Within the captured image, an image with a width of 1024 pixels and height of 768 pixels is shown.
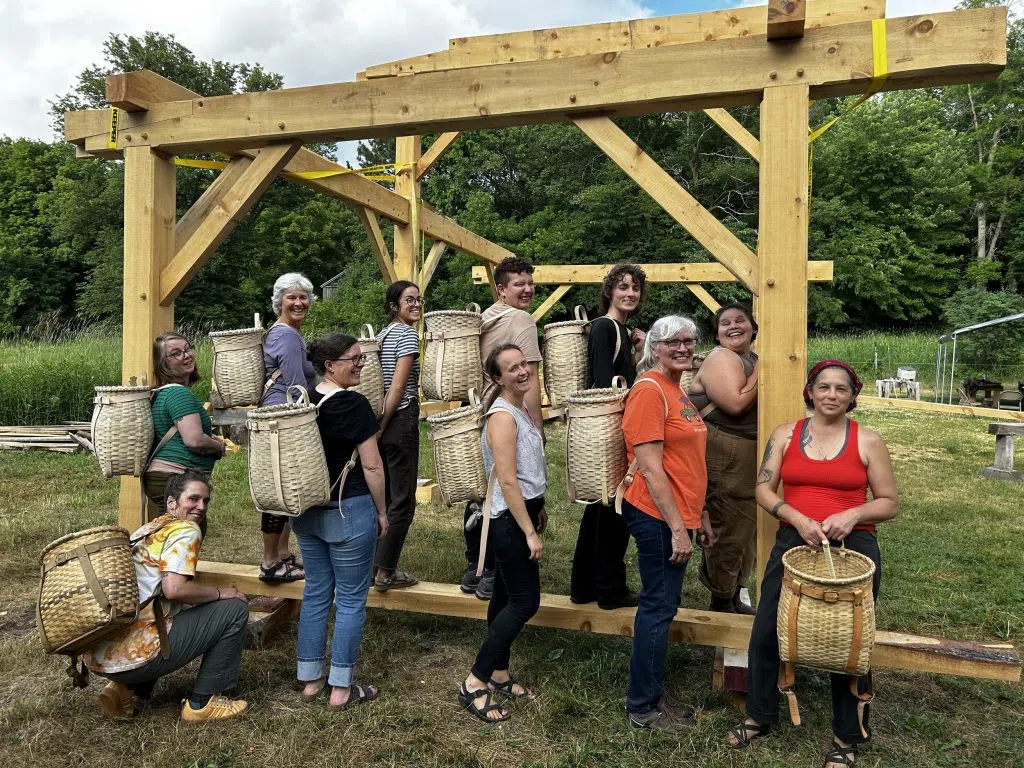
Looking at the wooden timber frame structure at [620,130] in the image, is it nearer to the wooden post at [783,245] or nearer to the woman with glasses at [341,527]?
the wooden post at [783,245]

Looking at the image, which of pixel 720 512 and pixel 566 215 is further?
pixel 566 215

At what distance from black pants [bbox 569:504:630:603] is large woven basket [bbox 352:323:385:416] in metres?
1.31

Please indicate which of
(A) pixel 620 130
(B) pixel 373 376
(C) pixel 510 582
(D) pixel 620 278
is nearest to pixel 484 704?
(C) pixel 510 582

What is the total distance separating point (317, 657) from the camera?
11.7ft

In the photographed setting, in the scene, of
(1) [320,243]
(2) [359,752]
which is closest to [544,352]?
(2) [359,752]

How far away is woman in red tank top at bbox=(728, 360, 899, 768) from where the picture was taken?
2969 millimetres

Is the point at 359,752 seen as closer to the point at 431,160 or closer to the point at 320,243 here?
the point at 431,160

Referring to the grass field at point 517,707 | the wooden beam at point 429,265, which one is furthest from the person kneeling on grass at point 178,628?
the wooden beam at point 429,265

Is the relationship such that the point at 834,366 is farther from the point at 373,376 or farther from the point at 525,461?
the point at 373,376

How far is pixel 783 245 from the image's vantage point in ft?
11.0

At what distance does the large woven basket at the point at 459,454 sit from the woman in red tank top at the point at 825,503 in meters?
1.24

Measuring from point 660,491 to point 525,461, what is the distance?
0.60m

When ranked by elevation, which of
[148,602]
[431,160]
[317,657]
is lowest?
[317,657]

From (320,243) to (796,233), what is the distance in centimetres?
3433
